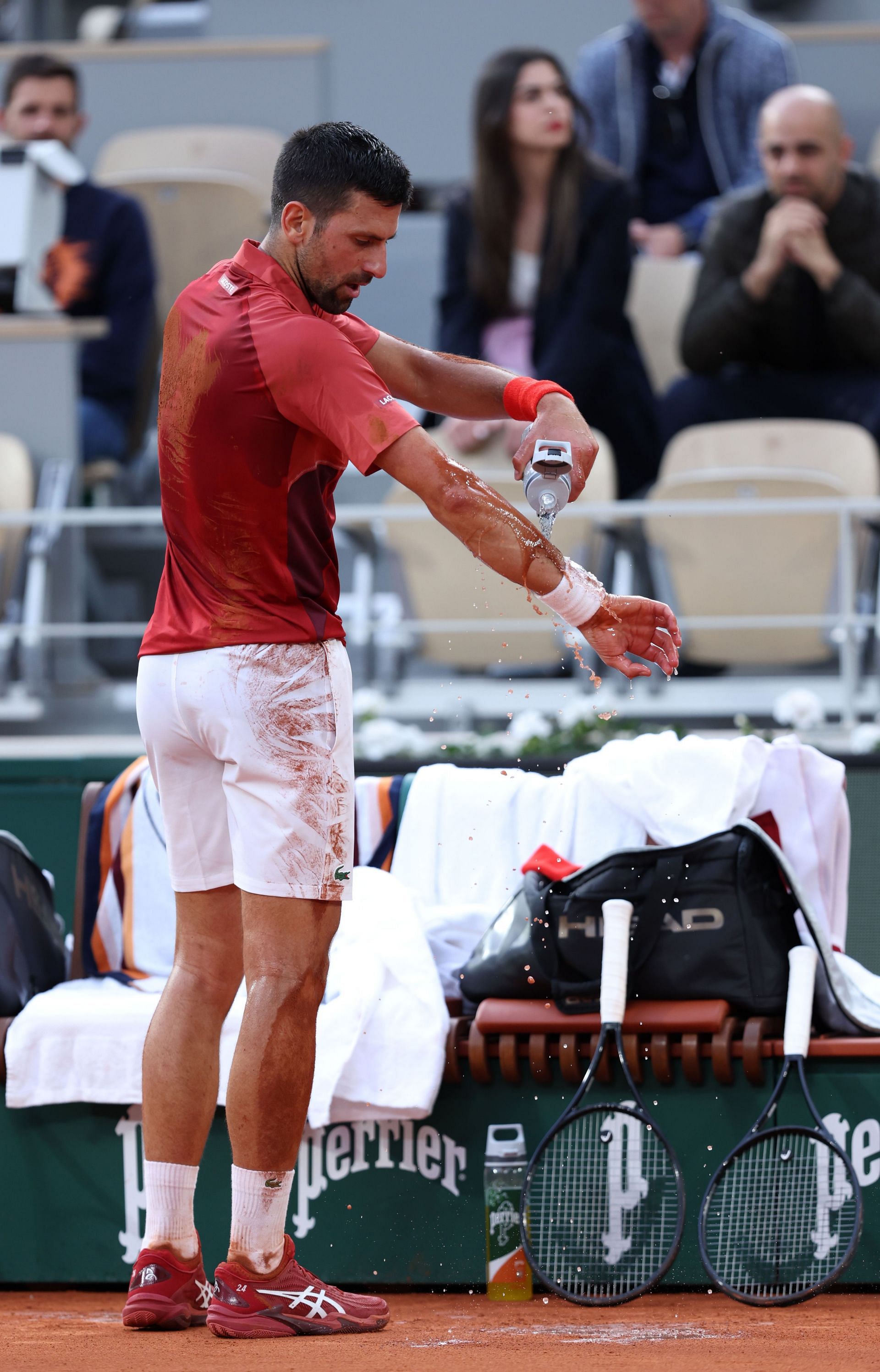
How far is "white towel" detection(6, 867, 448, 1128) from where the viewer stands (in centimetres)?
327

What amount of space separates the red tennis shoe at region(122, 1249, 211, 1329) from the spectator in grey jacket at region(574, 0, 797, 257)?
5.18 m

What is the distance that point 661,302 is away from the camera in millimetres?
7031

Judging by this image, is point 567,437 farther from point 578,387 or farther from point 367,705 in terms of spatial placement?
point 578,387

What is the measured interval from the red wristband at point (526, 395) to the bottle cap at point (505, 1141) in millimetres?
1357

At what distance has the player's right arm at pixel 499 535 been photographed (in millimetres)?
2441

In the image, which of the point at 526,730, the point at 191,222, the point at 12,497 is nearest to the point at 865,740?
the point at 526,730

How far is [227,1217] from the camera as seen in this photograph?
11.1ft

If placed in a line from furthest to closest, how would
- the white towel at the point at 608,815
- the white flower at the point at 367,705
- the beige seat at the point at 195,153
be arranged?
1. the beige seat at the point at 195,153
2. the white flower at the point at 367,705
3. the white towel at the point at 608,815

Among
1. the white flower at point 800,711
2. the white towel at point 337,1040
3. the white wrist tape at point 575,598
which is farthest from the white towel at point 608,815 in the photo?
the white flower at point 800,711

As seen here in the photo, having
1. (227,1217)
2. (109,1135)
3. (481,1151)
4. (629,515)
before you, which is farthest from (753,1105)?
(629,515)

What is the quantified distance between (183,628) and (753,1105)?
1.44 m

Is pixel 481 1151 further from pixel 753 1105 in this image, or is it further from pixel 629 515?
pixel 629 515

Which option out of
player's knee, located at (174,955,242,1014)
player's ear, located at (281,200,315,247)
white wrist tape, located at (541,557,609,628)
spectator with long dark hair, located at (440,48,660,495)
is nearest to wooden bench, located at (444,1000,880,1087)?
player's knee, located at (174,955,242,1014)

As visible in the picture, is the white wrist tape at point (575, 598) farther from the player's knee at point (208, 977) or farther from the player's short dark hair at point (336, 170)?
the player's knee at point (208, 977)
